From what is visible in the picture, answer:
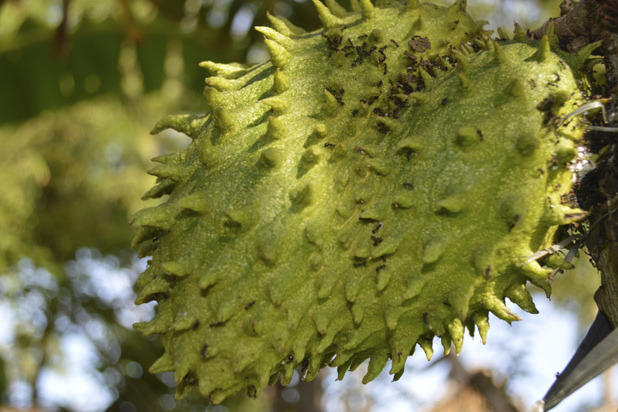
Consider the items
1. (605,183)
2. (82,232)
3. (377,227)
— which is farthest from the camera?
(82,232)

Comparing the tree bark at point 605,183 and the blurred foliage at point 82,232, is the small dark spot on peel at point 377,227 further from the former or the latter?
the blurred foliage at point 82,232

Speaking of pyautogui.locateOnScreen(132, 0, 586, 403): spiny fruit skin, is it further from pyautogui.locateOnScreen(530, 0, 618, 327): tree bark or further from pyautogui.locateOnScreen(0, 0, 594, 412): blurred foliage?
pyautogui.locateOnScreen(0, 0, 594, 412): blurred foliage

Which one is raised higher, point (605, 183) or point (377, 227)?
point (377, 227)

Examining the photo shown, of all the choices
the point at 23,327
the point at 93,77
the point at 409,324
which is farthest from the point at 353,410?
Answer: the point at 409,324

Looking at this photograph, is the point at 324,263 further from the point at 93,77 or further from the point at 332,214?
the point at 93,77

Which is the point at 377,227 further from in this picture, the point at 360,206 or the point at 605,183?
the point at 605,183

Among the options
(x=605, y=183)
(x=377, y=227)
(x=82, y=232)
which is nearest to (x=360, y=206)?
(x=377, y=227)

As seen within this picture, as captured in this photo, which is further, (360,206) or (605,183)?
(360,206)

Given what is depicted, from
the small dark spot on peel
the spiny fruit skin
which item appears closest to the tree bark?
the spiny fruit skin
